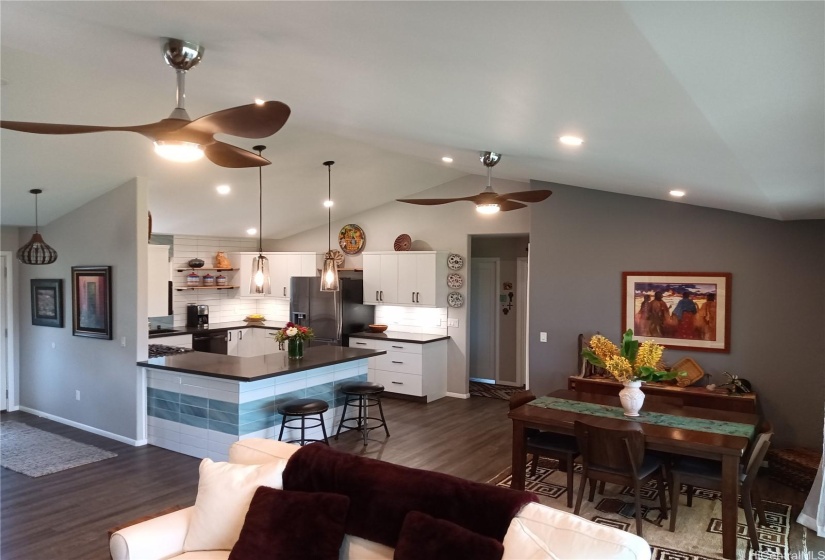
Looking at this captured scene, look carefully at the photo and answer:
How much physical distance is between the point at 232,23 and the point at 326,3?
19.9 inches

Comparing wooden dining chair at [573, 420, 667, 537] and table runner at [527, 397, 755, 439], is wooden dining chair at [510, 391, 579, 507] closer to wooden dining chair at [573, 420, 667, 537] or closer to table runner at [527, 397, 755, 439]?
table runner at [527, 397, 755, 439]

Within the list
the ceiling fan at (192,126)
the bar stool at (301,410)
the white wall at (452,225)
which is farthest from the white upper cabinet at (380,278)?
the ceiling fan at (192,126)

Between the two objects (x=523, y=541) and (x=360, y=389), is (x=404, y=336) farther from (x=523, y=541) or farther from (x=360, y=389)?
(x=523, y=541)

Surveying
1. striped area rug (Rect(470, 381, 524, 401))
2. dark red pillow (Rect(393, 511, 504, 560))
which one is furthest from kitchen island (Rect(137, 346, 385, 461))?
dark red pillow (Rect(393, 511, 504, 560))

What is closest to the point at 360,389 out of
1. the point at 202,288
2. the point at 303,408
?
the point at 303,408

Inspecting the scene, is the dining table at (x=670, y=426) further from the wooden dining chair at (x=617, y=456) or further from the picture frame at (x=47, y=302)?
the picture frame at (x=47, y=302)

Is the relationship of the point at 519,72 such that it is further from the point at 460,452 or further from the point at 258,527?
the point at 460,452

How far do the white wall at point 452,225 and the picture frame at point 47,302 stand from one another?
373 centimetres

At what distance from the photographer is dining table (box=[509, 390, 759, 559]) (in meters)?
3.46

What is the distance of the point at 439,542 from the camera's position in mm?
2131

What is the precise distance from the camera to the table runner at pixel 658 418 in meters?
3.76

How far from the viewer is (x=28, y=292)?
6.74 metres

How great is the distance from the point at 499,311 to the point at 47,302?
620cm

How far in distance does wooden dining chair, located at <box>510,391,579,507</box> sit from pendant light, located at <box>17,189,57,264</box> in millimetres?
5272
